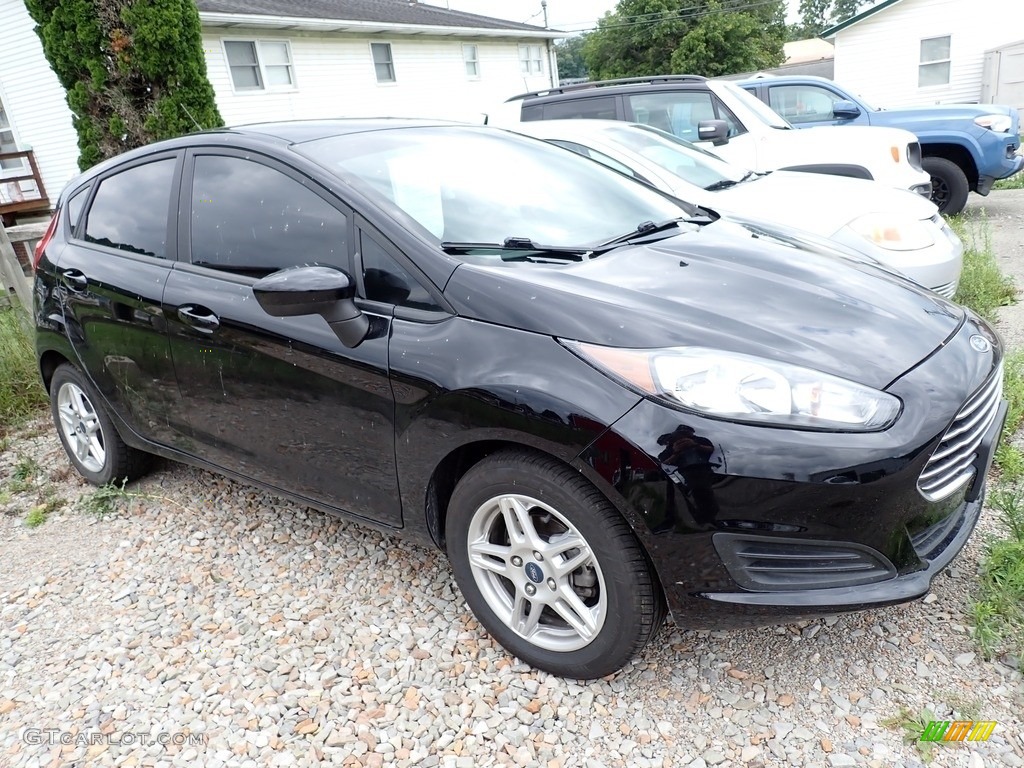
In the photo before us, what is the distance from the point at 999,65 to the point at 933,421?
22.8 m

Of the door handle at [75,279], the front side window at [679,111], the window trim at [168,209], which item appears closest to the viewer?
the window trim at [168,209]

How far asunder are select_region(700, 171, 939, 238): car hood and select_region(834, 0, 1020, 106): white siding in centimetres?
1917

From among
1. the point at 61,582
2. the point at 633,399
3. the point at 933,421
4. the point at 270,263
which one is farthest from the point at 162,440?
the point at 933,421

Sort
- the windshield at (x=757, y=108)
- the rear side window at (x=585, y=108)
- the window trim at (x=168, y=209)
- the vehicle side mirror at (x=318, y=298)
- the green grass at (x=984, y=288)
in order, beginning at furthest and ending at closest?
the rear side window at (x=585, y=108), the windshield at (x=757, y=108), the green grass at (x=984, y=288), the window trim at (x=168, y=209), the vehicle side mirror at (x=318, y=298)

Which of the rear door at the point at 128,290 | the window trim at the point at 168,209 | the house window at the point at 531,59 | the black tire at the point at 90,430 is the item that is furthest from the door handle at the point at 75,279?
the house window at the point at 531,59

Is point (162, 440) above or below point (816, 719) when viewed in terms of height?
above

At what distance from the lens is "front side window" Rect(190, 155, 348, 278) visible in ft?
8.73

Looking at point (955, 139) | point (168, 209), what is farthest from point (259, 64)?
point (168, 209)

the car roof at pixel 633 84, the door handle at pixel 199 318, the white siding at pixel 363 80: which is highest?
the white siding at pixel 363 80

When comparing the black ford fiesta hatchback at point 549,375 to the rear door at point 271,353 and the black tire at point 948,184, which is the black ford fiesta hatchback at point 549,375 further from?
the black tire at point 948,184

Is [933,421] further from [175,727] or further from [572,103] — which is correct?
[572,103]

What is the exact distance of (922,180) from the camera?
6863 mm

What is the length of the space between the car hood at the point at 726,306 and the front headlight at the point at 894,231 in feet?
6.83

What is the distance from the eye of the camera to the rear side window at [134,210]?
3.27 metres
